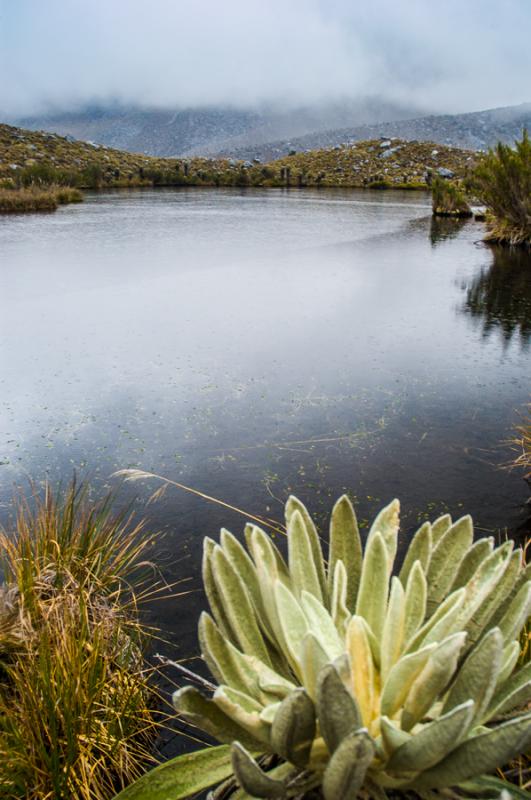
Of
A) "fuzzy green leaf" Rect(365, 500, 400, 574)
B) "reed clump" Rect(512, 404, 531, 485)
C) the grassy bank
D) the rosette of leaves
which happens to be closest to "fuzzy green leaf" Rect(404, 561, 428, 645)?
the rosette of leaves

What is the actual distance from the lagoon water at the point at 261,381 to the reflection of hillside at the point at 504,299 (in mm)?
53

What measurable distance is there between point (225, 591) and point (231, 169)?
58753mm

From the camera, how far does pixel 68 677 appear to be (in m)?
1.87

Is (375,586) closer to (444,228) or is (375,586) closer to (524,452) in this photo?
(524,452)

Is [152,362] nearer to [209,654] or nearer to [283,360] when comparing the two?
[283,360]

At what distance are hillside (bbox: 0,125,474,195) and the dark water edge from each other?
23197 mm

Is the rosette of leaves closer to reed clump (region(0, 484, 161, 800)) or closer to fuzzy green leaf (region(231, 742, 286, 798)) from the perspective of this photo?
fuzzy green leaf (region(231, 742, 286, 798))

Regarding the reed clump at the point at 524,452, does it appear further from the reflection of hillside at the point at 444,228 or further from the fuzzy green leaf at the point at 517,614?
the reflection of hillside at the point at 444,228

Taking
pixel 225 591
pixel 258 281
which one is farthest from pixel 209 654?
pixel 258 281

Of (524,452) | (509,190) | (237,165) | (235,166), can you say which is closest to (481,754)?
(524,452)

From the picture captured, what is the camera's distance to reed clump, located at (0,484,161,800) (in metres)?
1.77

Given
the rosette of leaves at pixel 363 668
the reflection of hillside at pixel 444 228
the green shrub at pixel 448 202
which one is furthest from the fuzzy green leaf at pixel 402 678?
the green shrub at pixel 448 202

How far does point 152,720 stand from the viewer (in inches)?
86.8

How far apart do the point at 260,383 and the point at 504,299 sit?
554cm
